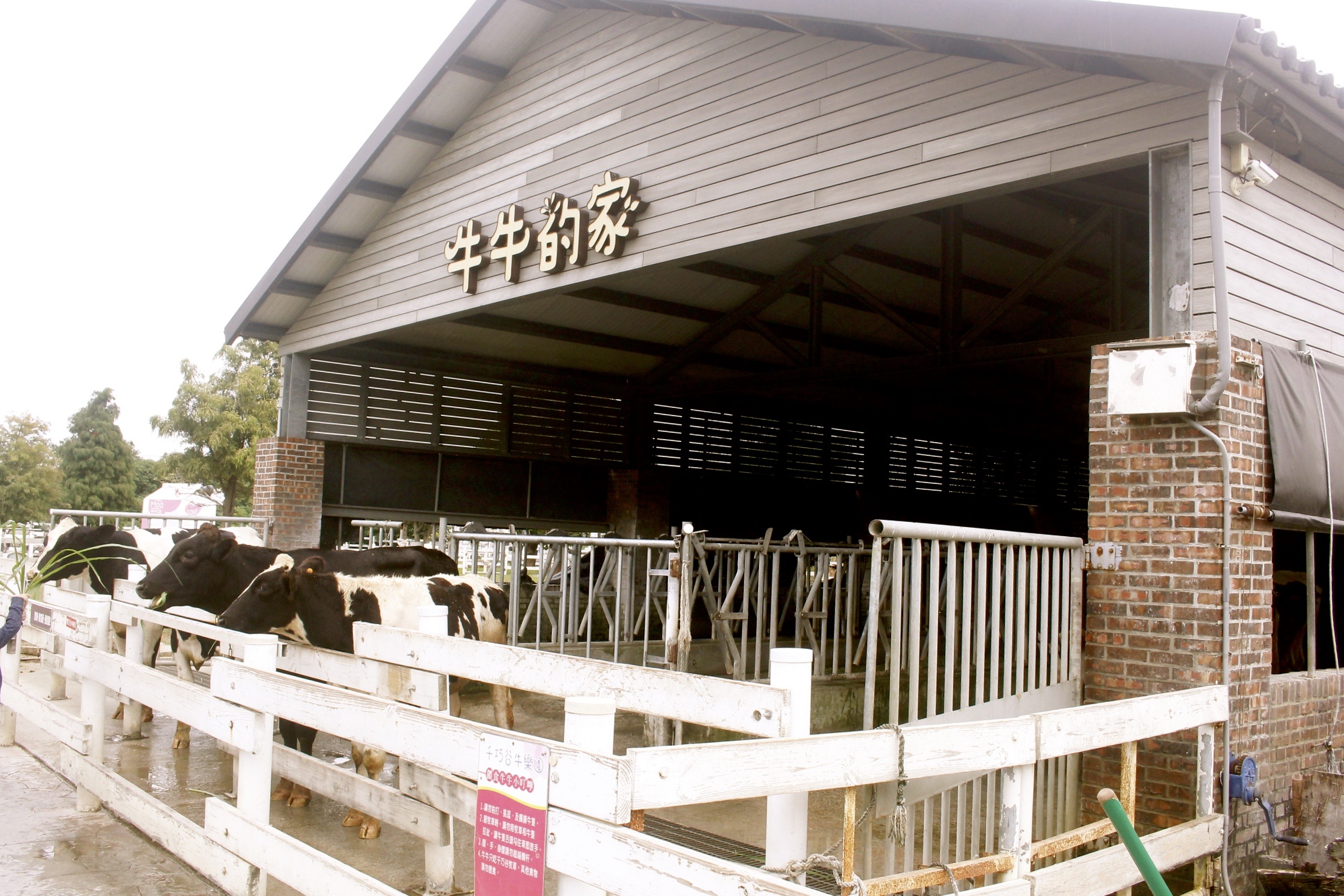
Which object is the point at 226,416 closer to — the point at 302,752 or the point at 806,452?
the point at 806,452

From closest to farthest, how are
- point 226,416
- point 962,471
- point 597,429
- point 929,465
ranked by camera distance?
point 597,429, point 929,465, point 962,471, point 226,416

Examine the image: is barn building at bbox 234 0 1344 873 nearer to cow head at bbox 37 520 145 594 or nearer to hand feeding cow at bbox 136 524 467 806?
cow head at bbox 37 520 145 594

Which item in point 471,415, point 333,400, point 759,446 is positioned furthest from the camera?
point 759,446

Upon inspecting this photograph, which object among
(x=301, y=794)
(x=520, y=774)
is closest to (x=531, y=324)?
(x=301, y=794)

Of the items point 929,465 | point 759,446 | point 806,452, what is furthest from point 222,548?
point 929,465

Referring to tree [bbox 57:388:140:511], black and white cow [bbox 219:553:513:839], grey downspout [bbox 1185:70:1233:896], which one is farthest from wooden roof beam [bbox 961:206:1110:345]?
tree [bbox 57:388:140:511]

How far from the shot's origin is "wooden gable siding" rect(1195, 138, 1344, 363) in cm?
547

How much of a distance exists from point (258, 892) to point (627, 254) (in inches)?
215

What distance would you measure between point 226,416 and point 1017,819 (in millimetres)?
37765

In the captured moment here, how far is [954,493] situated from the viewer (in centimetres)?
1789

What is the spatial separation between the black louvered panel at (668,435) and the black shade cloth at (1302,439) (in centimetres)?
953

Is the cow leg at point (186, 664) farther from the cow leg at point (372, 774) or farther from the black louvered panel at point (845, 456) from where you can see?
the black louvered panel at point (845, 456)

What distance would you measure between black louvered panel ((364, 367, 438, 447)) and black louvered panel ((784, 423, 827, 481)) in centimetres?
552

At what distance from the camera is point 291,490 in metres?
12.6
